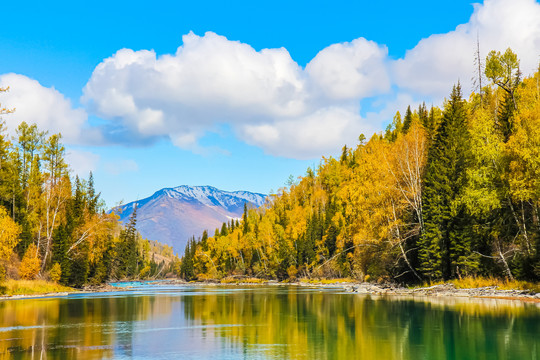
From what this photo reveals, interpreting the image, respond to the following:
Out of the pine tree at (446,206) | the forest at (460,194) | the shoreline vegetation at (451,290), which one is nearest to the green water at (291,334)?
the shoreline vegetation at (451,290)

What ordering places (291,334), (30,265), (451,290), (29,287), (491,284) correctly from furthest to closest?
(30,265)
(29,287)
(451,290)
(491,284)
(291,334)

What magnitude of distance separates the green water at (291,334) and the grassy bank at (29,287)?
27.5 m

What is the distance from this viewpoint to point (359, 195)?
200 ft

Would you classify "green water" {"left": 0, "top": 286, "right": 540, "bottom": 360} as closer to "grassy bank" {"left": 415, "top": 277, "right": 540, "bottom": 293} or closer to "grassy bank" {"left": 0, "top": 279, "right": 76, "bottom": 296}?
"grassy bank" {"left": 415, "top": 277, "right": 540, "bottom": 293}

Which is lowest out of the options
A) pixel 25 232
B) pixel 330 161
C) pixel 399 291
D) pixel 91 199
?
pixel 399 291

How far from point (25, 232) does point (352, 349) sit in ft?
214

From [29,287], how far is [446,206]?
52617mm

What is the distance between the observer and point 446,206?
169 feet

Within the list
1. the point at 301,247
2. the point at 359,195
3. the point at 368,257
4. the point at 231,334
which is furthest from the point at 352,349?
the point at 301,247

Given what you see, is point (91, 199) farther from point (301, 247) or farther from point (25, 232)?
point (301, 247)

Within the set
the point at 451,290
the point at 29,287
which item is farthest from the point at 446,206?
the point at 29,287

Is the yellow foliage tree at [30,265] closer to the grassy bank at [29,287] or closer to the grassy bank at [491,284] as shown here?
the grassy bank at [29,287]

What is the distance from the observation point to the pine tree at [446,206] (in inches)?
1994

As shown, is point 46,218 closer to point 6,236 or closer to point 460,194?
point 6,236
